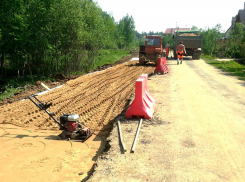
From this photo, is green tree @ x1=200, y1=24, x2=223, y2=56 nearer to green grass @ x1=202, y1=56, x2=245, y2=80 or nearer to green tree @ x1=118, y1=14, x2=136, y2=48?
green grass @ x1=202, y1=56, x2=245, y2=80

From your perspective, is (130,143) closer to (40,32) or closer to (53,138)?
(53,138)

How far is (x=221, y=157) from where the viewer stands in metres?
5.42

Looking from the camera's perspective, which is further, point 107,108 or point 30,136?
point 107,108

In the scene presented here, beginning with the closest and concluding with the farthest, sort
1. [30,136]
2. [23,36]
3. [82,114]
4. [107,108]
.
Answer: [30,136] → [82,114] → [107,108] → [23,36]

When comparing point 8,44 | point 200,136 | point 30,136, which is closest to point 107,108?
point 30,136

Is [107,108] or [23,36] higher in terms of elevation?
[23,36]

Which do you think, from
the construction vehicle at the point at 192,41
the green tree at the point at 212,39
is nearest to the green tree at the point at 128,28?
the green tree at the point at 212,39

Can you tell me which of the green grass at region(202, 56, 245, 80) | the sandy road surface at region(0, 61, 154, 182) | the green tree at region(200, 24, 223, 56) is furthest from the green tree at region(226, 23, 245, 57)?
the sandy road surface at region(0, 61, 154, 182)

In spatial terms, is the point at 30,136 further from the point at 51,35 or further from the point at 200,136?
the point at 51,35

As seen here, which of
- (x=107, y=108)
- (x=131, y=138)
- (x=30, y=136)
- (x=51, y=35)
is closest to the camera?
(x=131, y=138)

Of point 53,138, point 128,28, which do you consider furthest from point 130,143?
point 128,28

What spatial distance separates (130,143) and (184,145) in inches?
46.4

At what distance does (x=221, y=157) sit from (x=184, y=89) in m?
7.40

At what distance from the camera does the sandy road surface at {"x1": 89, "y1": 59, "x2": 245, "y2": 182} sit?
15.6ft
